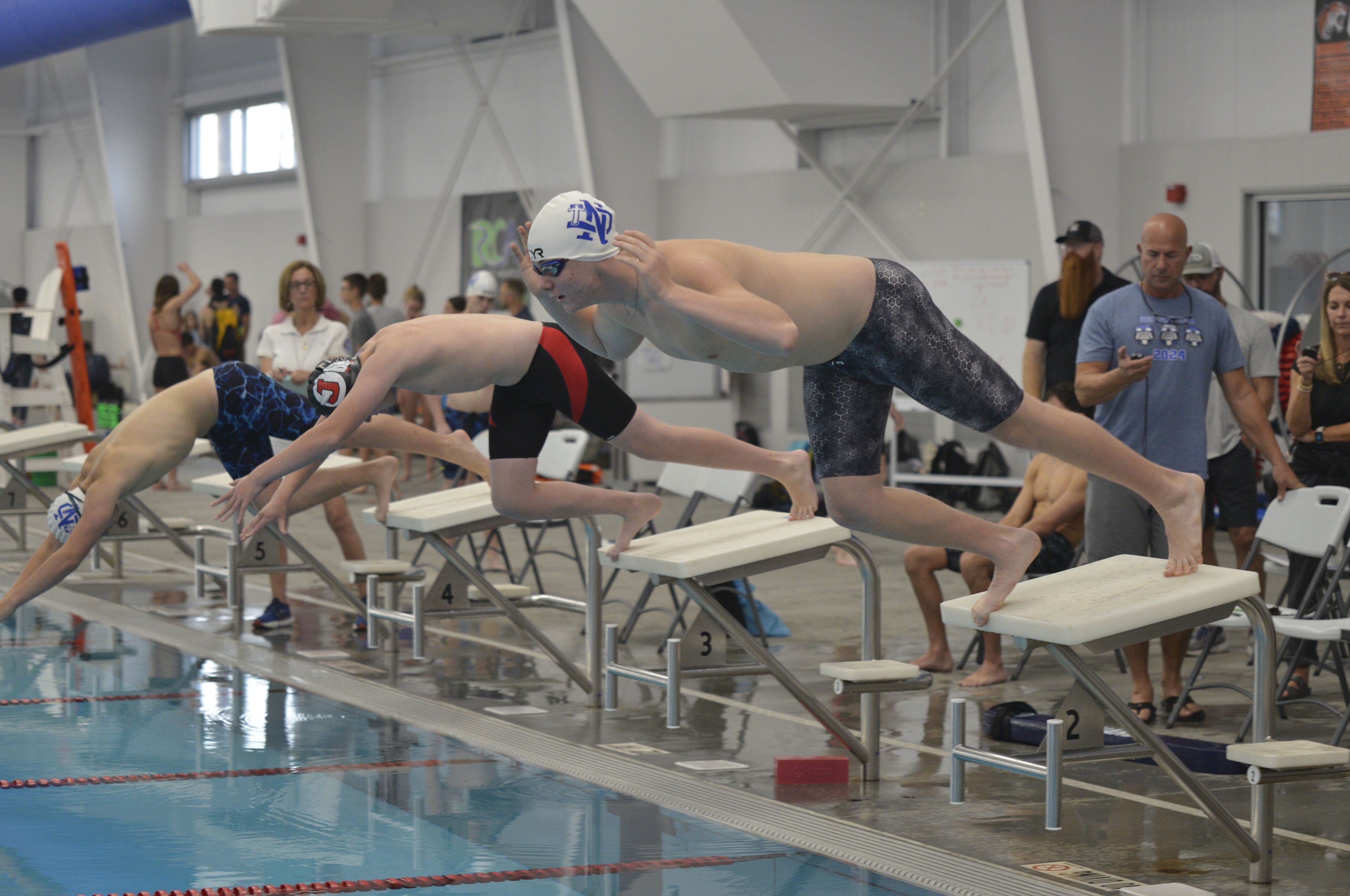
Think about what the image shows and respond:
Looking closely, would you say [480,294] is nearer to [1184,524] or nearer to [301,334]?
[301,334]

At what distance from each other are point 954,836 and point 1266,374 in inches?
117

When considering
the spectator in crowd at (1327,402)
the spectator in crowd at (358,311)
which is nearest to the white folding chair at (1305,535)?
the spectator in crowd at (1327,402)

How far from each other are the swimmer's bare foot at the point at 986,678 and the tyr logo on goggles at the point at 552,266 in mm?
2908

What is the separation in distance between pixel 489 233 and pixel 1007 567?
13.6m

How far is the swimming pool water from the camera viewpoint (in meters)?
3.52

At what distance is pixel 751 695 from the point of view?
570 cm

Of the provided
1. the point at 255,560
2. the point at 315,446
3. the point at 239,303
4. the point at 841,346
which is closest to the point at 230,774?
the point at 315,446

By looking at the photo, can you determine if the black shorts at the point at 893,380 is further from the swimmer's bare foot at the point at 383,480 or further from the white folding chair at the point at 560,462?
the white folding chair at the point at 560,462

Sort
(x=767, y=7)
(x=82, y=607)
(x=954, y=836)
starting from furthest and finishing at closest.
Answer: (x=767, y=7)
(x=82, y=607)
(x=954, y=836)

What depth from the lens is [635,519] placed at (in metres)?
5.04

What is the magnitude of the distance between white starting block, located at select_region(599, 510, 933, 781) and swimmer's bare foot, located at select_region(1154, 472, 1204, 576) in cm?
79

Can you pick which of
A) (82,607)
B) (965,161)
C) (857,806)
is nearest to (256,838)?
(857,806)

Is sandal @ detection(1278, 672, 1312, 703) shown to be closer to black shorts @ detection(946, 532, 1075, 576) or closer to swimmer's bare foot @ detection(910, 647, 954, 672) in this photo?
black shorts @ detection(946, 532, 1075, 576)

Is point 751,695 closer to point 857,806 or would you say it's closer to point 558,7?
point 857,806
